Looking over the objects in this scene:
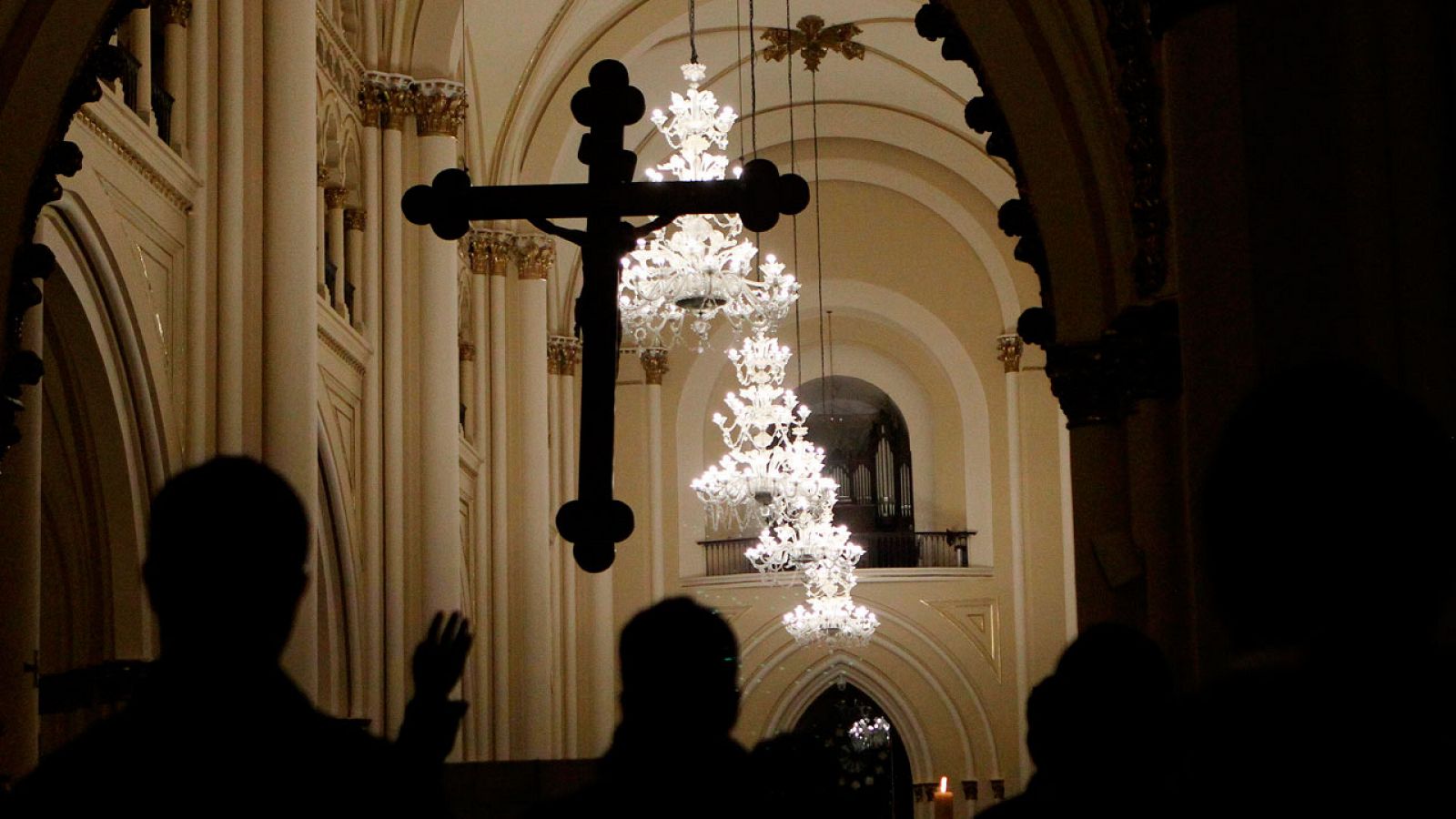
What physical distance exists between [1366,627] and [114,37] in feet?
31.2

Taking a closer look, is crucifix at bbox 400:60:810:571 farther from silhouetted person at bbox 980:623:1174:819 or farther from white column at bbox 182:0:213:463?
white column at bbox 182:0:213:463

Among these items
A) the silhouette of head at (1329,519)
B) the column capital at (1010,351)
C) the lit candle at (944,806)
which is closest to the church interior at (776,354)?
the silhouette of head at (1329,519)

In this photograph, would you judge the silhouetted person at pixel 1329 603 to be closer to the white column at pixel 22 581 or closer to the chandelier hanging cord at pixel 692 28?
the white column at pixel 22 581

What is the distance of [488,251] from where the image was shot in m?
18.2

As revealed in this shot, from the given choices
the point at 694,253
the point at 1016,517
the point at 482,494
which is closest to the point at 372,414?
the point at 694,253

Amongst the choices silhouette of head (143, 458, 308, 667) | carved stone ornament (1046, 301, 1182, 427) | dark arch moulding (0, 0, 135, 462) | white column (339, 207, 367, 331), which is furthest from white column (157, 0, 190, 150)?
silhouette of head (143, 458, 308, 667)

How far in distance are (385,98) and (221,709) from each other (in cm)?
1297

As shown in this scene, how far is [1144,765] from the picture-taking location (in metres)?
2.21

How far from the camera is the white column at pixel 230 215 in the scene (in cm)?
1028

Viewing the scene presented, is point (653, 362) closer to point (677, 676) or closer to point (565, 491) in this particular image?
point (565, 491)

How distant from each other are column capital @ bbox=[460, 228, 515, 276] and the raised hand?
16215mm

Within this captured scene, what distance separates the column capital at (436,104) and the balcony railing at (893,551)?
11.4 meters

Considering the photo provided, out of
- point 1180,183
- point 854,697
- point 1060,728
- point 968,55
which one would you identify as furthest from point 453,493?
point 854,697

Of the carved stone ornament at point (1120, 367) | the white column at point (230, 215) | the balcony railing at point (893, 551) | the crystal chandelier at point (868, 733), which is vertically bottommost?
the crystal chandelier at point (868, 733)
